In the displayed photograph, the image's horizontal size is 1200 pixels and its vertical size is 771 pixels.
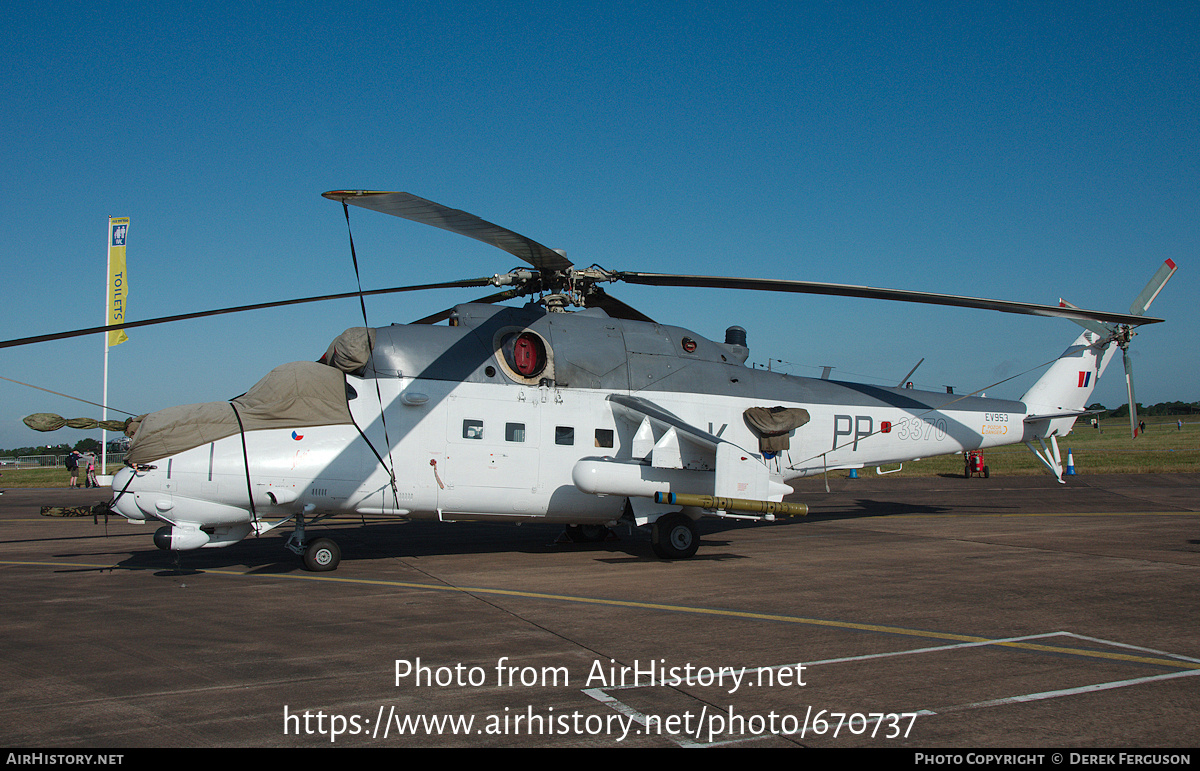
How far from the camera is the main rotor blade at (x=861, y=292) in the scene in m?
11.6

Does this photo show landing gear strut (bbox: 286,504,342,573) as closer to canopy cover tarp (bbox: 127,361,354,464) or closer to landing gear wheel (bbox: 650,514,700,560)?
canopy cover tarp (bbox: 127,361,354,464)

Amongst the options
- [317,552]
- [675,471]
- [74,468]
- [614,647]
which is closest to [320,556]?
[317,552]

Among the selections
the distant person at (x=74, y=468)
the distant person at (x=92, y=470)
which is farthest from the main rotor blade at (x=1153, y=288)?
the distant person at (x=74, y=468)

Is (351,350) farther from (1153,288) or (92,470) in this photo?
(92,470)

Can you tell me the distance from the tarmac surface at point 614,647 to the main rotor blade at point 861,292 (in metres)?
4.08

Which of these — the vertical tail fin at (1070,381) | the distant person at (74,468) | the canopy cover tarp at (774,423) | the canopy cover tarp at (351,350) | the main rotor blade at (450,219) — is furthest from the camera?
the distant person at (74,468)

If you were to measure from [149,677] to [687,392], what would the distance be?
9.68m

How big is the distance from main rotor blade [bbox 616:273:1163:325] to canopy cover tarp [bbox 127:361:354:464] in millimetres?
5147

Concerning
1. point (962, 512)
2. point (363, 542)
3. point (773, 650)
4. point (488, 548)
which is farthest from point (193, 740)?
point (962, 512)

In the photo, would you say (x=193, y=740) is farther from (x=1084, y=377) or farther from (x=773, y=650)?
(x=1084, y=377)

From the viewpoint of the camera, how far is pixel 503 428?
12.4 meters

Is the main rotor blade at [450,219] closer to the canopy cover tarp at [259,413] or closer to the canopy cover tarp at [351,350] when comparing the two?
the canopy cover tarp at [351,350]

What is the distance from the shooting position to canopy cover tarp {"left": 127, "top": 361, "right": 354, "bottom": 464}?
1064 centimetres
